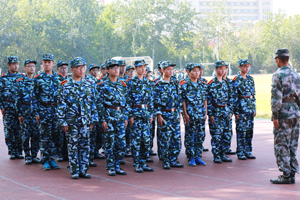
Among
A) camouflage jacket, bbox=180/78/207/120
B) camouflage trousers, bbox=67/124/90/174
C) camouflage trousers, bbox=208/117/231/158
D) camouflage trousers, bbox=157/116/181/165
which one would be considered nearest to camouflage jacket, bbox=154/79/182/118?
camouflage trousers, bbox=157/116/181/165

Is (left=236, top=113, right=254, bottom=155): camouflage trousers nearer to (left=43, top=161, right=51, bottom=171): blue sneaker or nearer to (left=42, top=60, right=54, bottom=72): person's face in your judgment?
(left=43, top=161, right=51, bottom=171): blue sneaker

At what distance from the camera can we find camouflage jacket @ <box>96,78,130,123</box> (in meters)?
7.40

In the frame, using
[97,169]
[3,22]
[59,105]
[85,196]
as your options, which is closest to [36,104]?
[59,105]

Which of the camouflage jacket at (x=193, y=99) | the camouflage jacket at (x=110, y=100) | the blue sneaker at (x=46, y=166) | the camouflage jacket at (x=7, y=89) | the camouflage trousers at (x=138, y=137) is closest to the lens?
the camouflage jacket at (x=110, y=100)

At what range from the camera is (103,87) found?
24.6 feet

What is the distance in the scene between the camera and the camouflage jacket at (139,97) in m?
7.83

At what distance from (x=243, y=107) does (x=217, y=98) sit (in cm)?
80

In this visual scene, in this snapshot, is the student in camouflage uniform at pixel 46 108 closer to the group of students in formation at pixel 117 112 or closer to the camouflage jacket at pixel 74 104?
the group of students in formation at pixel 117 112

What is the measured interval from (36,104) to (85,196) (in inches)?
111

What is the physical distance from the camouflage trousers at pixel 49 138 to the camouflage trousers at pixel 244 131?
4.19 meters

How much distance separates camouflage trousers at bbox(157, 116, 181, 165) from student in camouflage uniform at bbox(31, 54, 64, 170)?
7.29ft

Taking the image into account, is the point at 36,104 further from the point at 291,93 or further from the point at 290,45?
the point at 290,45

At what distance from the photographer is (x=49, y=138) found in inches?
318

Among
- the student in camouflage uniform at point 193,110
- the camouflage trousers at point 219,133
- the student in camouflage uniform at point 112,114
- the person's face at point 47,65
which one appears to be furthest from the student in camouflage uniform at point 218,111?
the person's face at point 47,65
